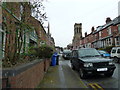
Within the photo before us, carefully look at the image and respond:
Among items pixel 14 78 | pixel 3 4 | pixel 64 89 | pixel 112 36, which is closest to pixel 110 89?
pixel 64 89

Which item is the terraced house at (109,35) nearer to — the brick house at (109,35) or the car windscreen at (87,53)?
the brick house at (109,35)

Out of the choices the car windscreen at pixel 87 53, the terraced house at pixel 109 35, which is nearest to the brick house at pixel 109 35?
the terraced house at pixel 109 35

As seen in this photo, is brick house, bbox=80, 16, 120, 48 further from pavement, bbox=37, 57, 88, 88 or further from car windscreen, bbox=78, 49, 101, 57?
pavement, bbox=37, 57, 88, 88

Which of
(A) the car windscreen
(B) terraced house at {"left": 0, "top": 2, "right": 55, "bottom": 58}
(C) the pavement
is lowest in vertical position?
(C) the pavement

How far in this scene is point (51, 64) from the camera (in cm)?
1338

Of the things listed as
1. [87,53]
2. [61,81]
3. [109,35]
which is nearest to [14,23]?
[61,81]

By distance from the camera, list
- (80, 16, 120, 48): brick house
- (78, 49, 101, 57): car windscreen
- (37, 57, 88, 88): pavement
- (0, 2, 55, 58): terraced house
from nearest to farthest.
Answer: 1. (0, 2, 55, 58): terraced house
2. (37, 57, 88, 88): pavement
3. (78, 49, 101, 57): car windscreen
4. (80, 16, 120, 48): brick house

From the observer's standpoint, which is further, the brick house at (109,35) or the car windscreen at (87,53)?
the brick house at (109,35)

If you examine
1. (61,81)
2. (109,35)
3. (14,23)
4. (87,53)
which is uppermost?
(109,35)

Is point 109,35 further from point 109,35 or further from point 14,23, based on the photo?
point 14,23

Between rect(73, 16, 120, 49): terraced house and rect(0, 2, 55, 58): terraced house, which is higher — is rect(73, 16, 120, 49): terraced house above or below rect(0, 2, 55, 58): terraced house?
above

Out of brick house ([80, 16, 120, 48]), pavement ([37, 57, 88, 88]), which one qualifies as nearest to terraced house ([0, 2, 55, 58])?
pavement ([37, 57, 88, 88])

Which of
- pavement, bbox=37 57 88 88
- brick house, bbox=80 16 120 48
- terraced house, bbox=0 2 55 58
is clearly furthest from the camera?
brick house, bbox=80 16 120 48

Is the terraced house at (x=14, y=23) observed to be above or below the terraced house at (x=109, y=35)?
below
